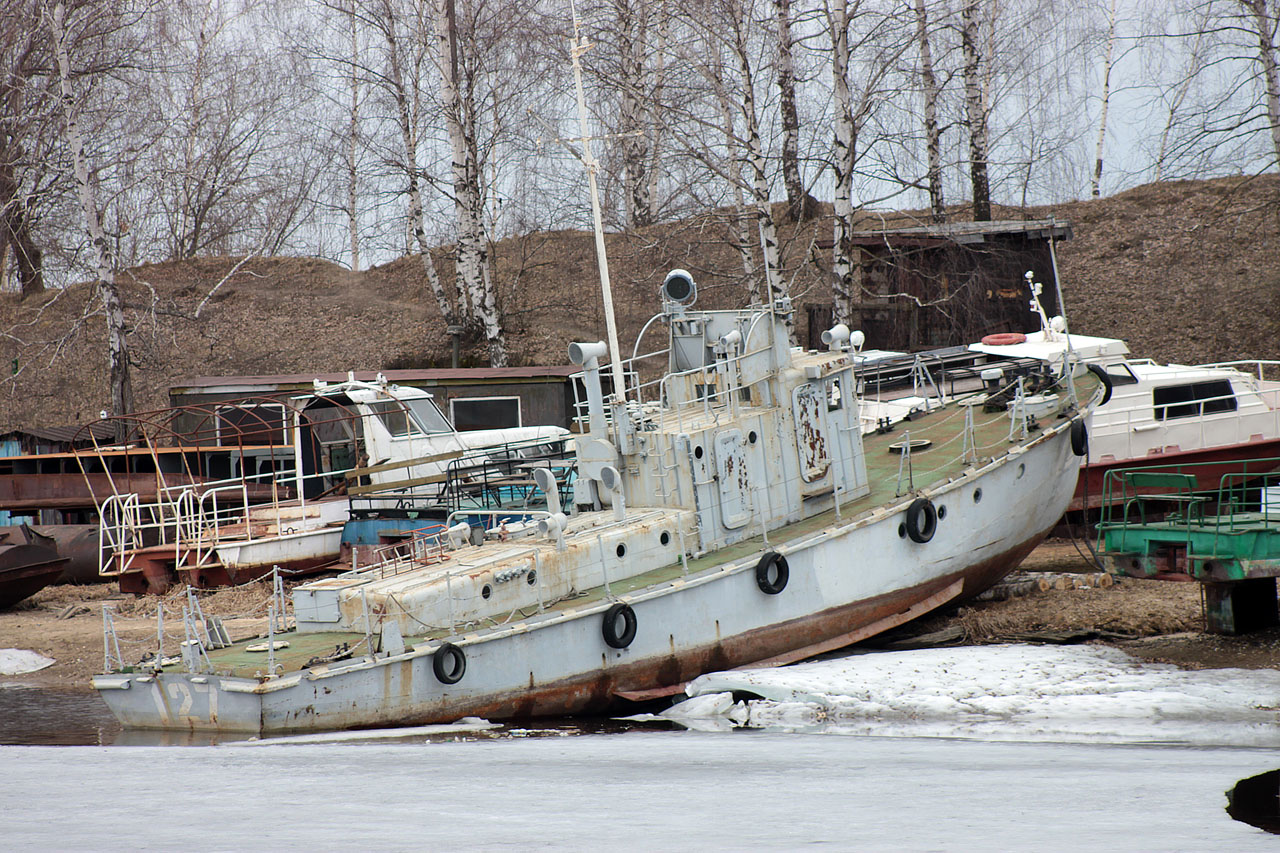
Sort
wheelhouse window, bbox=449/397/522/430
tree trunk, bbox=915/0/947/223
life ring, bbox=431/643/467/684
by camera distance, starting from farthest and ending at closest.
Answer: wheelhouse window, bbox=449/397/522/430 → tree trunk, bbox=915/0/947/223 → life ring, bbox=431/643/467/684

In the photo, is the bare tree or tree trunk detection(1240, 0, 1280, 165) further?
the bare tree

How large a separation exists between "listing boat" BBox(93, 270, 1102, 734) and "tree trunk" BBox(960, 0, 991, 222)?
8881 mm

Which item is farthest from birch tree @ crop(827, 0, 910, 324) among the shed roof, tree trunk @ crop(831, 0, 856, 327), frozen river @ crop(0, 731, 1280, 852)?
frozen river @ crop(0, 731, 1280, 852)

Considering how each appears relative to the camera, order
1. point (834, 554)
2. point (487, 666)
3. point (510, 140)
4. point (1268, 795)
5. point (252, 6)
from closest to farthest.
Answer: point (1268, 795) < point (487, 666) < point (834, 554) < point (510, 140) < point (252, 6)

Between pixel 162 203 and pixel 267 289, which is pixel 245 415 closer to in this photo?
pixel 267 289

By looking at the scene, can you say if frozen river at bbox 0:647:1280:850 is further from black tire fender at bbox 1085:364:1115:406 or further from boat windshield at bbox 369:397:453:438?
boat windshield at bbox 369:397:453:438

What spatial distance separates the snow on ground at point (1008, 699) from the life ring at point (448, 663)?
231 centimetres

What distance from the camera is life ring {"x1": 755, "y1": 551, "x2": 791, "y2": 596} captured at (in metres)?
13.3

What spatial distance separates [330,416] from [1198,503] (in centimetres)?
1609

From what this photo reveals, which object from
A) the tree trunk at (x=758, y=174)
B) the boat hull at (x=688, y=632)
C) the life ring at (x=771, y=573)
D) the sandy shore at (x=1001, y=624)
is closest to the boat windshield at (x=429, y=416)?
the sandy shore at (x=1001, y=624)

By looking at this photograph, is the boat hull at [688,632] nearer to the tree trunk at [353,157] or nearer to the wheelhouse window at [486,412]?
the wheelhouse window at [486,412]

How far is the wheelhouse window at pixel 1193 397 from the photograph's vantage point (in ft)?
64.1

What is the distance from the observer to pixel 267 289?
38.1 m

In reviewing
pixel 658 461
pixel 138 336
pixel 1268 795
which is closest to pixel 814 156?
pixel 658 461
